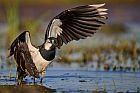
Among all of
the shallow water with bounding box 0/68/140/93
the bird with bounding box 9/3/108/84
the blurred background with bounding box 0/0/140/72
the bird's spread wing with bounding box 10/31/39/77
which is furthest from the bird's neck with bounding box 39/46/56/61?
the blurred background with bounding box 0/0/140/72

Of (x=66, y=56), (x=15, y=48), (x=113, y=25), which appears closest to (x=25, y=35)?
(x=15, y=48)

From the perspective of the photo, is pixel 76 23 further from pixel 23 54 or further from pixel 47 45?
pixel 23 54

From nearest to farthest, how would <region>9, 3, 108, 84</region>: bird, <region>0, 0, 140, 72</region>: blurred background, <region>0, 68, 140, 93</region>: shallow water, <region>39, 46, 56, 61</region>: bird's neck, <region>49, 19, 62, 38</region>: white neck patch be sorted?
<region>0, 68, 140, 93</region>: shallow water
<region>9, 3, 108, 84</region>: bird
<region>39, 46, 56, 61</region>: bird's neck
<region>49, 19, 62, 38</region>: white neck patch
<region>0, 0, 140, 72</region>: blurred background

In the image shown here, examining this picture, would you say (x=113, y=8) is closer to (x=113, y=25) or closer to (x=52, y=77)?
(x=113, y=25)

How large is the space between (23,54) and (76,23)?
1.19 m

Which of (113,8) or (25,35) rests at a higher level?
(113,8)

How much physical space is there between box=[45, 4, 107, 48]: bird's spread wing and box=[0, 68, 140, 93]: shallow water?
597 mm

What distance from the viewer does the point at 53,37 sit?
849 cm

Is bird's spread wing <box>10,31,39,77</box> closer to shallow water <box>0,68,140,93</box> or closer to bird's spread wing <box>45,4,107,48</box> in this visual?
shallow water <box>0,68,140,93</box>

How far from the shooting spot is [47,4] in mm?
20719

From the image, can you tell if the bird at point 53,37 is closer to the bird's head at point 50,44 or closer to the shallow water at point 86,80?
the bird's head at point 50,44

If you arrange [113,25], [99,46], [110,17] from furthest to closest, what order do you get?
1. [110,17]
2. [113,25]
3. [99,46]

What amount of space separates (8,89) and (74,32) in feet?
5.28

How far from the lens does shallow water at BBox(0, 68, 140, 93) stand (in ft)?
26.1
